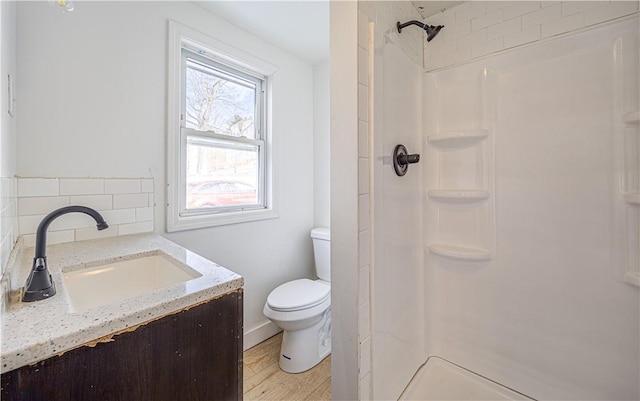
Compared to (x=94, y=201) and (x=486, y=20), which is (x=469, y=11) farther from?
(x=94, y=201)

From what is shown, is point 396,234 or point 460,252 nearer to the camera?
point 396,234

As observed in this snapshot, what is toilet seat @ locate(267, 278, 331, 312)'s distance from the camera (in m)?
1.58

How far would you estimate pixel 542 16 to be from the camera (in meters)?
1.18

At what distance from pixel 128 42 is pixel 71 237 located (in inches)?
39.2

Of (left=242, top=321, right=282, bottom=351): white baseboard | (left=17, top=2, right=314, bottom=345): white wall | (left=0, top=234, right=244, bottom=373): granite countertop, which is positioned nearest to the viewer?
(left=0, top=234, right=244, bottom=373): granite countertop

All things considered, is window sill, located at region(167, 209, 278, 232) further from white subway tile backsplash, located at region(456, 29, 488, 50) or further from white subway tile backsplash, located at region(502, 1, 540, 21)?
white subway tile backsplash, located at region(502, 1, 540, 21)

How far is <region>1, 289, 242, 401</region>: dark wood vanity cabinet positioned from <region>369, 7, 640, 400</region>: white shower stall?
0.54m

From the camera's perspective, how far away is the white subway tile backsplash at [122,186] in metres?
1.30

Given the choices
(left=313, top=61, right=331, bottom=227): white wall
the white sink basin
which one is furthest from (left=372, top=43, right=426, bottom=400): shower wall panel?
(left=313, top=61, right=331, bottom=227): white wall

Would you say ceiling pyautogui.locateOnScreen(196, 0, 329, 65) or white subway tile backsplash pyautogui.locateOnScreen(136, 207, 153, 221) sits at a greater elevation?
ceiling pyautogui.locateOnScreen(196, 0, 329, 65)

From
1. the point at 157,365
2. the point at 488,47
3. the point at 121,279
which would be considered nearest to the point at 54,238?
the point at 121,279

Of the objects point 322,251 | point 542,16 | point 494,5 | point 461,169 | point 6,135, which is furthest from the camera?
point 322,251

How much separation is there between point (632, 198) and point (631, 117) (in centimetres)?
30

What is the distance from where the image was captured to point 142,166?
4.67 ft
